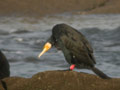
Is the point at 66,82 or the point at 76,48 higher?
the point at 76,48

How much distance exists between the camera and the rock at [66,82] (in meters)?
6.90

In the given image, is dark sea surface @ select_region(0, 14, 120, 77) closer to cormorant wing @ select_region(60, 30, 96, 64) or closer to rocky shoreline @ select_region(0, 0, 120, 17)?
rocky shoreline @ select_region(0, 0, 120, 17)

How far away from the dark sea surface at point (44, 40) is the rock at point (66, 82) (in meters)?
4.74

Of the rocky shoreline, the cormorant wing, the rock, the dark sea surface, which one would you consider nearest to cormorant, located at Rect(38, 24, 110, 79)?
the cormorant wing

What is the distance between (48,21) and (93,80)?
Answer: 20.1 metres

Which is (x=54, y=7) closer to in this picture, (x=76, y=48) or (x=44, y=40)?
(x=44, y=40)

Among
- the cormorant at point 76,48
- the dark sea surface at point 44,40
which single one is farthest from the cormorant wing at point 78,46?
the dark sea surface at point 44,40

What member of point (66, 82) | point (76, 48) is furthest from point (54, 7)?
point (66, 82)

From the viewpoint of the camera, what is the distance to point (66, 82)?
700 centimetres

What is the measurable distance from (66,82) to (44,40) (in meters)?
13.0

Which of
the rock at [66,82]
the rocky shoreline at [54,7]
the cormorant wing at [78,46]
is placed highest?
Result: the cormorant wing at [78,46]

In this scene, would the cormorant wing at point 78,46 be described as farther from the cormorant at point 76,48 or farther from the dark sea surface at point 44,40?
the dark sea surface at point 44,40

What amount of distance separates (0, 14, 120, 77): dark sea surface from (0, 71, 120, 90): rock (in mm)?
4739

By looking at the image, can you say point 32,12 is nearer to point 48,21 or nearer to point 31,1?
point 31,1
